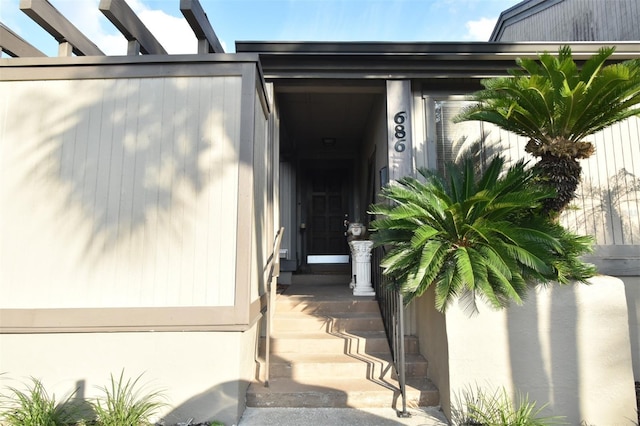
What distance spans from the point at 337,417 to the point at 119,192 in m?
2.77

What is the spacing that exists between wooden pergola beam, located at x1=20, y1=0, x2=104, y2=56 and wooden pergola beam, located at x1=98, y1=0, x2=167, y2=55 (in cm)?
59

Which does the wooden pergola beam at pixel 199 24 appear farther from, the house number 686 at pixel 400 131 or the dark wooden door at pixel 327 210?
the dark wooden door at pixel 327 210

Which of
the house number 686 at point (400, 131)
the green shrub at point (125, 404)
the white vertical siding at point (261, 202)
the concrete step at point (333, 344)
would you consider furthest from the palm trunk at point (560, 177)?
the green shrub at point (125, 404)

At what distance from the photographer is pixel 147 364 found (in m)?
3.04

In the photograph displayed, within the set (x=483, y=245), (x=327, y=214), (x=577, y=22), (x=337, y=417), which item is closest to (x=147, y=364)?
(x=337, y=417)

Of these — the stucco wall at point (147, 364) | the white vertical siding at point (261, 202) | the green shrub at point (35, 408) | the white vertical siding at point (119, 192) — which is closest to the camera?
the green shrub at point (35, 408)

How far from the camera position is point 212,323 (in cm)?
304

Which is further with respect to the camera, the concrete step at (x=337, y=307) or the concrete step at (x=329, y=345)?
the concrete step at (x=337, y=307)

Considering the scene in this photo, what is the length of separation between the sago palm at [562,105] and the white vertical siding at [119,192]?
102 inches

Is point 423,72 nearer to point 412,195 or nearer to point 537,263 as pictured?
point 412,195

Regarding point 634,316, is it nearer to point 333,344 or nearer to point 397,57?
point 333,344

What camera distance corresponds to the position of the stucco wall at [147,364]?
3012mm

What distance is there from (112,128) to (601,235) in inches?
220

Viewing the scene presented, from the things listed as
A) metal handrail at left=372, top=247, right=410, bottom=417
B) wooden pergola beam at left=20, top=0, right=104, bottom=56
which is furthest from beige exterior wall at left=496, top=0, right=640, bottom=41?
wooden pergola beam at left=20, top=0, right=104, bottom=56
